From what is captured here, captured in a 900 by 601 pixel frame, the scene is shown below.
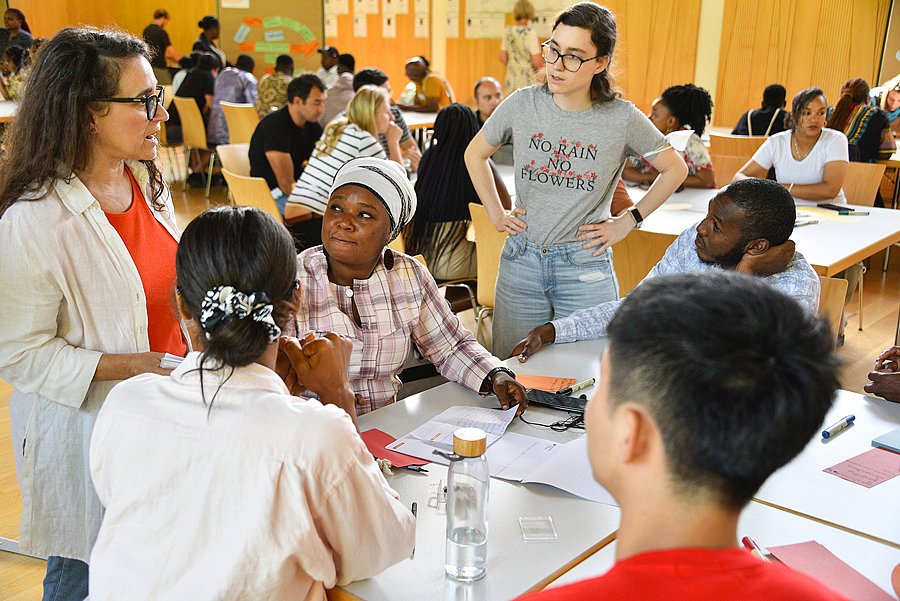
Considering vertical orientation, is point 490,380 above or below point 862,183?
below

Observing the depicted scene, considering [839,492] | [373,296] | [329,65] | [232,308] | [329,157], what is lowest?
[839,492]

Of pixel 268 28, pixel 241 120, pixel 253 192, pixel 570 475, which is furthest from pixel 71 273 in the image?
pixel 268 28

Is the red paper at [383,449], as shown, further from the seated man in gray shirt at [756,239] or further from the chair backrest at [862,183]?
the chair backrest at [862,183]

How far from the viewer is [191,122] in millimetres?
7543

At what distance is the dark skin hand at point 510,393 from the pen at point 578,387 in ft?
0.39

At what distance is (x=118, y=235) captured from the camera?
1720 millimetres

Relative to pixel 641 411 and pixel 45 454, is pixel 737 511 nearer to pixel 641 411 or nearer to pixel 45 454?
pixel 641 411

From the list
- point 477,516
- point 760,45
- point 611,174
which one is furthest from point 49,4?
point 477,516

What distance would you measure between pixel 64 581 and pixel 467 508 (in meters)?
1.04

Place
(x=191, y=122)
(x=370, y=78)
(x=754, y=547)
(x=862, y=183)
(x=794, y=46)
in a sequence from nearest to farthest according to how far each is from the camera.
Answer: (x=754, y=547), (x=862, y=183), (x=370, y=78), (x=191, y=122), (x=794, y=46)

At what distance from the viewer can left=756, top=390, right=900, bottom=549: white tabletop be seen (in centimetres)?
148

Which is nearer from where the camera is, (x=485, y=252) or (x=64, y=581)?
(x=64, y=581)

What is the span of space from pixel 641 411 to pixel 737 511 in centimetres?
15

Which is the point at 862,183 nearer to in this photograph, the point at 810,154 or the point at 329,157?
the point at 810,154
